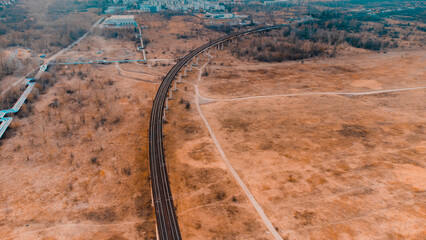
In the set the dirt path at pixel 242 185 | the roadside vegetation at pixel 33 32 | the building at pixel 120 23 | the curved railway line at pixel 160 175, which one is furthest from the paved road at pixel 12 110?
the building at pixel 120 23

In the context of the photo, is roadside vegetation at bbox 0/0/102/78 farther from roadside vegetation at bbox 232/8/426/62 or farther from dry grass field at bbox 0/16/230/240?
roadside vegetation at bbox 232/8/426/62

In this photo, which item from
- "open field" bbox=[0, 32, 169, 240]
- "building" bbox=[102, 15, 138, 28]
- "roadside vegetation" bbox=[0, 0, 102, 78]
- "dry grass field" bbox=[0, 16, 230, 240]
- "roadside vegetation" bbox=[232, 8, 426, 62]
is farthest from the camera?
"building" bbox=[102, 15, 138, 28]

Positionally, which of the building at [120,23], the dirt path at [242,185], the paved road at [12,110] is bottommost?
the dirt path at [242,185]

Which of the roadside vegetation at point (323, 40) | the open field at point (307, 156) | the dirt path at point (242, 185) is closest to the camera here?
the dirt path at point (242, 185)

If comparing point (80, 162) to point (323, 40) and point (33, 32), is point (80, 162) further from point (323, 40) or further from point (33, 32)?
point (323, 40)

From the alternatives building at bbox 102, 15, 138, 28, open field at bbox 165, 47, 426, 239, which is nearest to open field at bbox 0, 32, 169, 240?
open field at bbox 165, 47, 426, 239

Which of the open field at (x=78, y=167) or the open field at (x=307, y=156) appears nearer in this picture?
the open field at (x=78, y=167)

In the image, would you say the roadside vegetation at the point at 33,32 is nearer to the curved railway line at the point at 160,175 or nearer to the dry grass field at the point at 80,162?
the dry grass field at the point at 80,162

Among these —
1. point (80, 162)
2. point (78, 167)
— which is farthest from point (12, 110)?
point (78, 167)

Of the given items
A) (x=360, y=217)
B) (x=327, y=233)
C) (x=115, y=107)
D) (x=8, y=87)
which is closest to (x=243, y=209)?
(x=327, y=233)

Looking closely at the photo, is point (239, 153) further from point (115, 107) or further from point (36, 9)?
point (36, 9)
